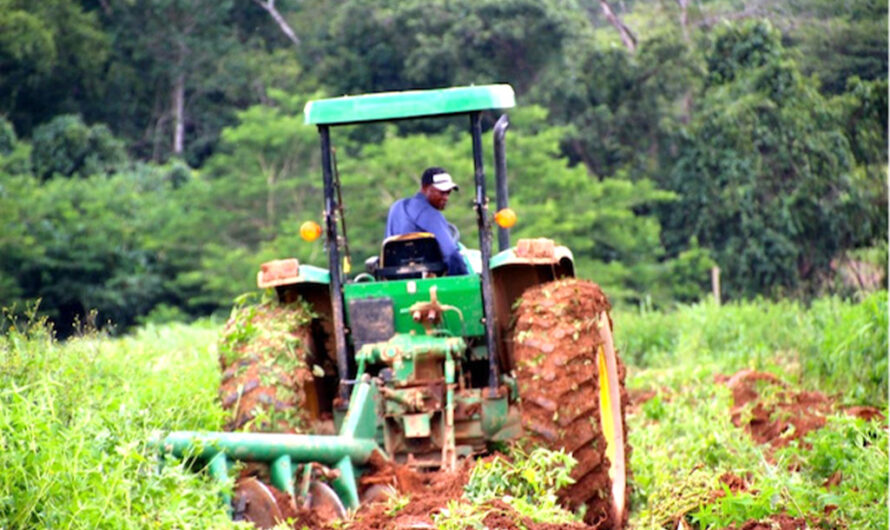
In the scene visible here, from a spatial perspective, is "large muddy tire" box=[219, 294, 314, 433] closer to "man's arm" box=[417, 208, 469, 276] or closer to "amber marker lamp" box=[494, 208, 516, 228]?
"man's arm" box=[417, 208, 469, 276]

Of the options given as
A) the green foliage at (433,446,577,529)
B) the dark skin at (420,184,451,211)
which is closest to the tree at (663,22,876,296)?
the dark skin at (420,184,451,211)

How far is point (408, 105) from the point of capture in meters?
8.57

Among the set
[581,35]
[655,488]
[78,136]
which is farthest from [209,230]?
[655,488]

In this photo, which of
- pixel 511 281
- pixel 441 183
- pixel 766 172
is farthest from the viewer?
pixel 766 172

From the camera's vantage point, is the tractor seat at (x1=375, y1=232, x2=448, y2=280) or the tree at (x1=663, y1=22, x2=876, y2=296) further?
the tree at (x1=663, y1=22, x2=876, y2=296)

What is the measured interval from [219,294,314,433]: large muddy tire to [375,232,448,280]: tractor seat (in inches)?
23.4

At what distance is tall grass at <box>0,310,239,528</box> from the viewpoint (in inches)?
237

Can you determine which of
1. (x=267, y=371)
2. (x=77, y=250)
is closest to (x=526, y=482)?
(x=267, y=371)

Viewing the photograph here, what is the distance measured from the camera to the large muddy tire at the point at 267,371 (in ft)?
26.8

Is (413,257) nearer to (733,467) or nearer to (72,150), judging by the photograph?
(733,467)

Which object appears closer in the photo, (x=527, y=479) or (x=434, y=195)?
(x=527, y=479)

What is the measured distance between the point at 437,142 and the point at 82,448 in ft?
86.9

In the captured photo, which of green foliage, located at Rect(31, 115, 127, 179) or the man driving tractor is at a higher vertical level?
green foliage, located at Rect(31, 115, 127, 179)

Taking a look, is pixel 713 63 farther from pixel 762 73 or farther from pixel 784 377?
pixel 784 377
